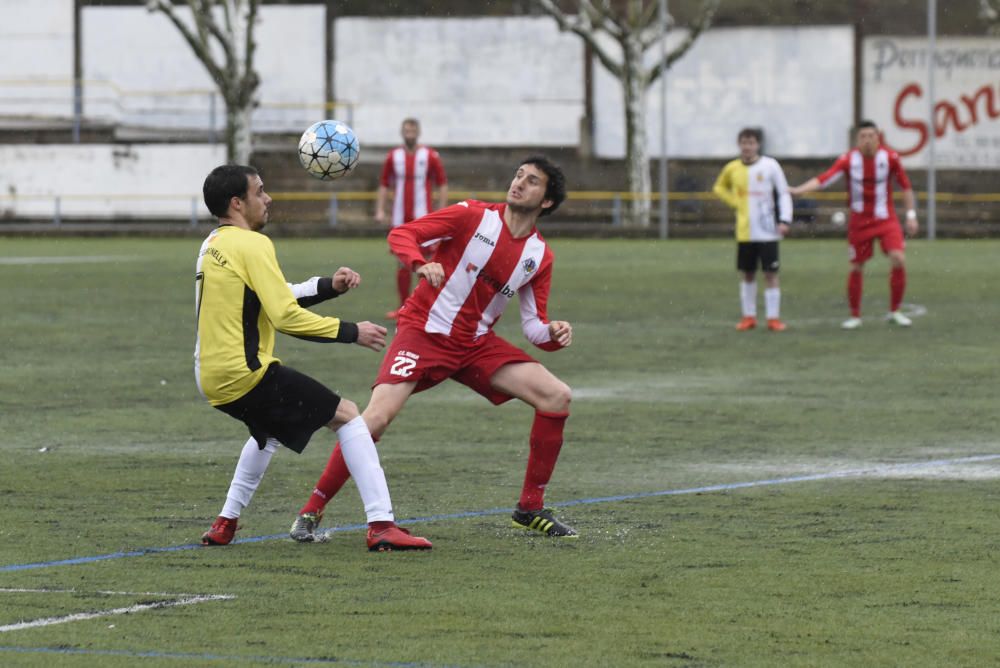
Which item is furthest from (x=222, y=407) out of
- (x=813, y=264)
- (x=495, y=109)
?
(x=495, y=109)

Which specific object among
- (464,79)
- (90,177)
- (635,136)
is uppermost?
(464,79)

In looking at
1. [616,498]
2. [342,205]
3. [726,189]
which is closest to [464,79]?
[342,205]

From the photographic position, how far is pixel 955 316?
20234 mm

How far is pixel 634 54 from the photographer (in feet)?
145

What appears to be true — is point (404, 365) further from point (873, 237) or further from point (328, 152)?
point (873, 237)

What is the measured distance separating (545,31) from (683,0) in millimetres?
3549

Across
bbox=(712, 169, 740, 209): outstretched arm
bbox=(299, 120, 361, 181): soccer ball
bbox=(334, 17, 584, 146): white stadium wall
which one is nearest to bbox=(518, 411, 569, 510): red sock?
bbox=(299, 120, 361, 181): soccer ball

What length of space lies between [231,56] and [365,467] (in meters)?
36.5

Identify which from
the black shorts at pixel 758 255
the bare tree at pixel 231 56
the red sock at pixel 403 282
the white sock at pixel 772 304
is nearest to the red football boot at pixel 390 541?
the white sock at pixel 772 304

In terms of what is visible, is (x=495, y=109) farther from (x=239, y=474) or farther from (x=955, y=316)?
(x=239, y=474)

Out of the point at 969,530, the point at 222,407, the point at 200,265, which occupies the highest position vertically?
the point at 200,265

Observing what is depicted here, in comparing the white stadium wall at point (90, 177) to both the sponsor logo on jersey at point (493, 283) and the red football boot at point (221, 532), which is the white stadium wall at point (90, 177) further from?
the red football boot at point (221, 532)

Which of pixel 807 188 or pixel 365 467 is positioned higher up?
pixel 807 188

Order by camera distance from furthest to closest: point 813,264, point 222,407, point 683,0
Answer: point 683,0 → point 813,264 → point 222,407
